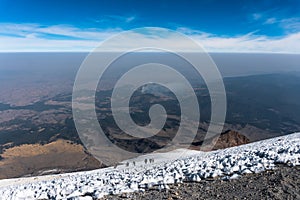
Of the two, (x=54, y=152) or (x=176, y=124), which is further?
(x=176, y=124)

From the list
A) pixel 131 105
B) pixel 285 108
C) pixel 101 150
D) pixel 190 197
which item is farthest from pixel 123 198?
pixel 285 108

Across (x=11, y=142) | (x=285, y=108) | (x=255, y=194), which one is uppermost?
(x=255, y=194)

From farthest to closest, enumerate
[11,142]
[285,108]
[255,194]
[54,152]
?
[285,108] → [11,142] → [54,152] → [255,194]

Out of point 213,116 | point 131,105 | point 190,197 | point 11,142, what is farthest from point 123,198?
point 131,105

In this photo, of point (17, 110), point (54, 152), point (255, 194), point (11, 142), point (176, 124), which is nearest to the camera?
point (255, 194)

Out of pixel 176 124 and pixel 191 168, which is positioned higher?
pixel 191 168

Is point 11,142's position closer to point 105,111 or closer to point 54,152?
point 54,152

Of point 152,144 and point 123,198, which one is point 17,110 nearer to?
point 152,144
